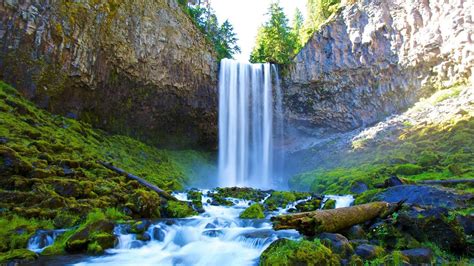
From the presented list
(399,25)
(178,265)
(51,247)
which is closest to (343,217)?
(178,265)

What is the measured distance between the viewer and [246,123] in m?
30.9

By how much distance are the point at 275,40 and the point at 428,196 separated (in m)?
27.0

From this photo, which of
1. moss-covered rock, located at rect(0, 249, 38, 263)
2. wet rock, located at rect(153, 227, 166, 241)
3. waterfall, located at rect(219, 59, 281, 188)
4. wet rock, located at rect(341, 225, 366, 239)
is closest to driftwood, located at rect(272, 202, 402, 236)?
wet rock, located at rect(341, 225, 366, 239)

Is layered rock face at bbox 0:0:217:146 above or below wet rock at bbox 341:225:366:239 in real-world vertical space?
above

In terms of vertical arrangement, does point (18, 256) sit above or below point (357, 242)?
below

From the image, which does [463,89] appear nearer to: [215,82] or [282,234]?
[215,82]

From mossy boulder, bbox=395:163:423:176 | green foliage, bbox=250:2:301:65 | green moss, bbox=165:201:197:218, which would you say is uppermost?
green foliage, bbox=250:2:301:65

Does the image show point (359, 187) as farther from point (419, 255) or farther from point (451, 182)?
point (419, 255)

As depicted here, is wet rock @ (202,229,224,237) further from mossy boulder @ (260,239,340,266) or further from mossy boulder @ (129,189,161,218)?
mossy boulder @ (260,239,340,266)

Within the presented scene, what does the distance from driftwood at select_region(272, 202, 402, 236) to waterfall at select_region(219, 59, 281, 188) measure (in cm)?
2136

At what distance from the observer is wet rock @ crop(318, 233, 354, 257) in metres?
5.69

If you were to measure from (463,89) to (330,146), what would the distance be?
34.7 feet

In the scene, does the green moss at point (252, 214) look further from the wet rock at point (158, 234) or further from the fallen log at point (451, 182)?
the fallen log at point (451, 182)

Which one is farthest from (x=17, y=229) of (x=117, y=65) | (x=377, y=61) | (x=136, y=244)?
(x=377, y=61)
